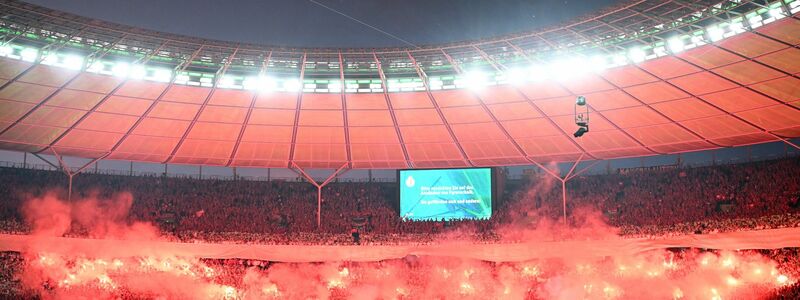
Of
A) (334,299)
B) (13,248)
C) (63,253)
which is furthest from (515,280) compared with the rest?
(13,248)

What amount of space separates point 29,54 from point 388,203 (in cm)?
1698

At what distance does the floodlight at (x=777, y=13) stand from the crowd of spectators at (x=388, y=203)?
8.03 meters

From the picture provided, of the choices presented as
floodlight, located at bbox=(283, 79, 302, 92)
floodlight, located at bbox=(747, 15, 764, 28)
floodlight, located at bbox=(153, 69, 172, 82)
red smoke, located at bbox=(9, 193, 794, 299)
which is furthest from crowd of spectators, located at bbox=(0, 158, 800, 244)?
floodlight, located at bbox=(747, 15, 764, 28)

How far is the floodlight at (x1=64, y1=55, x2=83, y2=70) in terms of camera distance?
24.5 metres

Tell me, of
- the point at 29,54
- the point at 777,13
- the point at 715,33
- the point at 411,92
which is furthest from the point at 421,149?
the point at 29,54

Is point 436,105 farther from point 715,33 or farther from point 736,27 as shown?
point 736,27

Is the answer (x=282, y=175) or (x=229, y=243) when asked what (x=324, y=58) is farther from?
(x=282, y=175)

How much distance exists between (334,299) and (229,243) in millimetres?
4752

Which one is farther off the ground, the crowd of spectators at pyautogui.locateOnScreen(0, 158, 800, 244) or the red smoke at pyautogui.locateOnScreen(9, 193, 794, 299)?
the crowd of spectators at pyautogui.locateOnScreen(0, 158, 800, 244)

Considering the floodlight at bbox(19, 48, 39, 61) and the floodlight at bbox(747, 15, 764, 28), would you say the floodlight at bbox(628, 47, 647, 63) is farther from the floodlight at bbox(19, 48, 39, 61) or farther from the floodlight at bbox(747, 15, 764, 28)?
the floodlight at bbox(19, 48, 39, 61)

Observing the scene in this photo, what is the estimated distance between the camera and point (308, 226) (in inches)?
1218

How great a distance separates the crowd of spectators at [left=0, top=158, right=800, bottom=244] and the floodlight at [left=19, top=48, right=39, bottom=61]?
23.5 ft

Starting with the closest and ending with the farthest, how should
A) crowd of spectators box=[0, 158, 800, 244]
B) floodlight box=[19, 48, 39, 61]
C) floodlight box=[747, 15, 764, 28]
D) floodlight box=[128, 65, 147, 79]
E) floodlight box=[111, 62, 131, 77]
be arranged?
1. floodlight box=[747, 15, 764, 28]
2. floodlight box=[19, 48, 39, 61]
3. floodlight box=[111, 62, 131, 77]
4. floodlight box=[128, 65, 147, 79]
5. crowd of spectators box=[0, 158, 800, 244]

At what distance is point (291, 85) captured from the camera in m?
27.6
